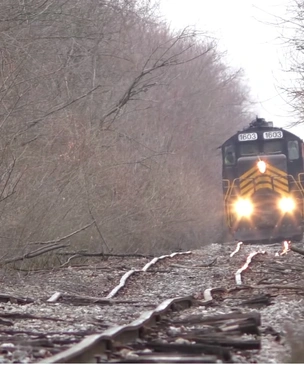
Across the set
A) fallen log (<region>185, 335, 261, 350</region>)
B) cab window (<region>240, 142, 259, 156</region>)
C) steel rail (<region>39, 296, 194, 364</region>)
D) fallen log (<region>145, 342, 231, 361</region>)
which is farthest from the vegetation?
fallen log (<region>145, 342, 231, 361</region>)

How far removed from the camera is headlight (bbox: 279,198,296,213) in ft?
61.4

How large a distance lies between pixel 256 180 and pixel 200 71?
2258cm

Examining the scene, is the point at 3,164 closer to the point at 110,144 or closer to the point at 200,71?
the point at 110,144

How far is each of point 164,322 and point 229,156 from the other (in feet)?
45.1

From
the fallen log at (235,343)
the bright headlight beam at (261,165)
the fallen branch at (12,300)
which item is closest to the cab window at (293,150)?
the bright headlight beam at (261,165)

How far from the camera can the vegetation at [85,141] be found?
45.8ft

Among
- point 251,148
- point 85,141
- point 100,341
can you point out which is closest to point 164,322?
point 100,341

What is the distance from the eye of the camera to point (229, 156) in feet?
64.0

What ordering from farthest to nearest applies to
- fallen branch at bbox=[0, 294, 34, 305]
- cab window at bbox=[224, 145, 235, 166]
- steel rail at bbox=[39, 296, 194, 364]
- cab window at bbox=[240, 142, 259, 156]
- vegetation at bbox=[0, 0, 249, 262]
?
cab window at bbox=[224, 145, 235, 166], cab window at bbox=[240, 142, 259, 156], vegetation at bbox=[0, 0, 249, 262], fallen branch at bbox=[0, 294, 34, 305], steel rail at bbox=[39, 296, 194, 364]

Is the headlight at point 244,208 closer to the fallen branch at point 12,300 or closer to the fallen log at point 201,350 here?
the fallen branch at point 12,300

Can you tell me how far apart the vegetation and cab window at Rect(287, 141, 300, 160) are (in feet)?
11.6

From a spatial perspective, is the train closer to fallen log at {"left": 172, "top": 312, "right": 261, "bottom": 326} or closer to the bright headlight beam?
the bright headlight beam

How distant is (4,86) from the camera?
1341cm

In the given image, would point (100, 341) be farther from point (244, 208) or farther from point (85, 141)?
point (244, 208)
